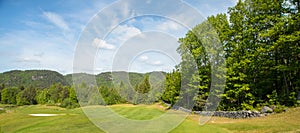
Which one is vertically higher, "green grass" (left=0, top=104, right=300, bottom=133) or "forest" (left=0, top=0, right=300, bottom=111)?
"forest" (left=0, top=0, right=300, bottom=111)

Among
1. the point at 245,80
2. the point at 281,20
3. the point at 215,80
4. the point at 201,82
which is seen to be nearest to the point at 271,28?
the point at 281,20

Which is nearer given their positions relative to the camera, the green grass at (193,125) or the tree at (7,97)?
the green grass at (193,125)

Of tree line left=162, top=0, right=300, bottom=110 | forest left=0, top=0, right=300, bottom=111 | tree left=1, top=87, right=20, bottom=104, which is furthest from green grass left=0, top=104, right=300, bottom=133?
tree left=1, top=87, right=20, bottom=104

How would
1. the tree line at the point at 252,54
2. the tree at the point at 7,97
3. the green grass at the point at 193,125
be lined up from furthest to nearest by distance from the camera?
the tree at the point at 7,97, the tree line at the point at 252,54, the green grass at the point at 193,125

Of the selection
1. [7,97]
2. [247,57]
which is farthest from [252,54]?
[7,97]

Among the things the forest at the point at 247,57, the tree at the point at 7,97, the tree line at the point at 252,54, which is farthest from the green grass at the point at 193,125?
the tree at the point at 7,97

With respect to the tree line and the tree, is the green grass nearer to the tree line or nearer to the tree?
the tree line

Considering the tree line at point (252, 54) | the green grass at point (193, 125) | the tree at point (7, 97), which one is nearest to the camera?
the green grass at point (193, 125)

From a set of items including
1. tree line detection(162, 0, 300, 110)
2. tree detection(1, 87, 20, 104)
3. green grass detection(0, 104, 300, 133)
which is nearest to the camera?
green grass detection(0, 104, 300, 133)

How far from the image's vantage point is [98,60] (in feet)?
37.4

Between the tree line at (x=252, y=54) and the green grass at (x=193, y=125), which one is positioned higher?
the tree line at (x=252, y=54)

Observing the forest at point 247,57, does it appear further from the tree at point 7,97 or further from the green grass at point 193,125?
the tree at point 7,97

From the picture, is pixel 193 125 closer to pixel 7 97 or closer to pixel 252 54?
pixel 252 54

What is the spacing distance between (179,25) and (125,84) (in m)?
13.0
